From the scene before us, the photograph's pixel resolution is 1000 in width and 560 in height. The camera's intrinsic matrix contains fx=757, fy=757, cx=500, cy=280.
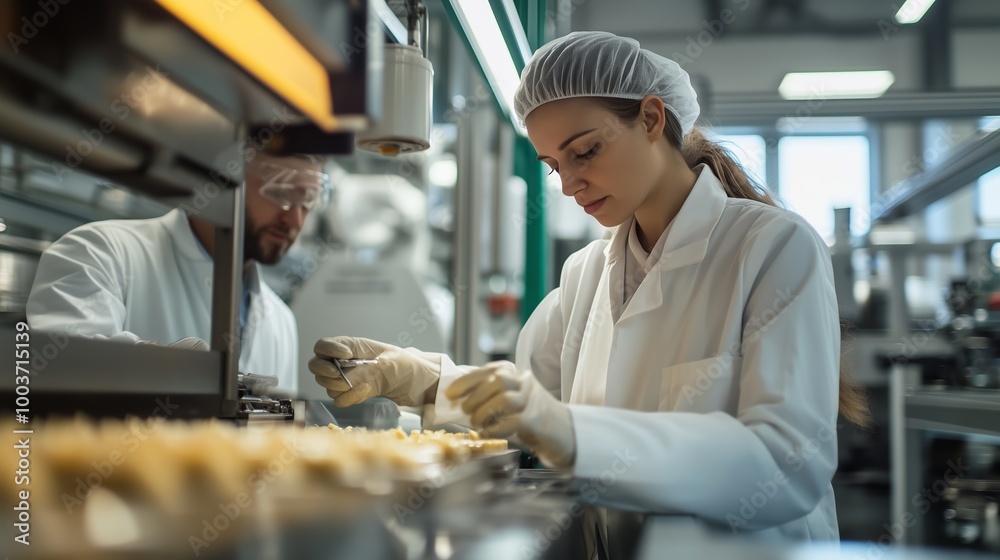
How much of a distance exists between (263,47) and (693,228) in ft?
2.56

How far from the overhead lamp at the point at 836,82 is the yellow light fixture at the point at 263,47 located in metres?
4.78

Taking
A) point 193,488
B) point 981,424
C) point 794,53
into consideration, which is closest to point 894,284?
point 981,424

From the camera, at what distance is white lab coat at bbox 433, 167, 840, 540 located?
3.20 ft

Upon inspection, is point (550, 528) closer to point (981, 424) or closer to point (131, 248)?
point (131, 248)

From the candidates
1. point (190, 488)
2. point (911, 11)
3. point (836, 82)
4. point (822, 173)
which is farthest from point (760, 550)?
point (836, 82)

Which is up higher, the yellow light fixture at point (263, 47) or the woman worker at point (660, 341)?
the yellow light fixture at point (263, 47)

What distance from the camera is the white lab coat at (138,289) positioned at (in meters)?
1.18

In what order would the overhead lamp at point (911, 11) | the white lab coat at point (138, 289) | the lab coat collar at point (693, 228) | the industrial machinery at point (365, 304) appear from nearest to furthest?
the white lab coat at point (138, 289) → the lab coat collar at point (693, 228) → the industrial machinery at point (365, 304) → the overhead lamp at point (911, 11)

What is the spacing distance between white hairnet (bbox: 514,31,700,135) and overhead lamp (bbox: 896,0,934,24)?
12.3 feet

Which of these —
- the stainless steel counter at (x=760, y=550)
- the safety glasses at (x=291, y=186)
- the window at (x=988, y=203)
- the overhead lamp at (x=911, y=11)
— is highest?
the overhead lamp at (x=911, y=11)

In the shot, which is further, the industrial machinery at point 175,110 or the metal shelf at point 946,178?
the metal shelf at point 946,178

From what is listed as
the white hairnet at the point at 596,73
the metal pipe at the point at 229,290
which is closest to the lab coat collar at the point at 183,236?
the metal pipe at the point at 229,290

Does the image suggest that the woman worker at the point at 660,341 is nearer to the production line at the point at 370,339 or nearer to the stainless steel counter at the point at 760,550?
the production line at the point at 370,339

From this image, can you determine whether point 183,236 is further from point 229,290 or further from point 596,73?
point 596,73
